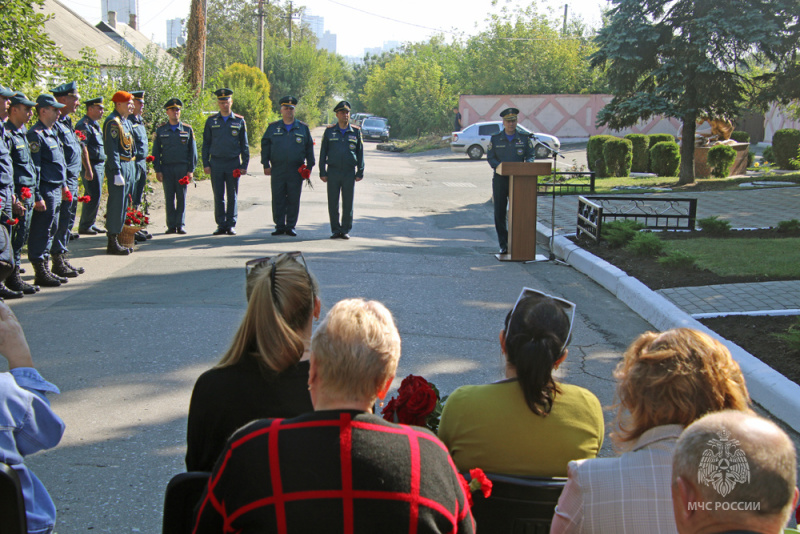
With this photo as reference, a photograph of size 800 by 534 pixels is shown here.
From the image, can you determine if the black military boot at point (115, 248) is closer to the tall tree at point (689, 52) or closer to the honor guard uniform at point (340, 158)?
the honor guard uniform at point (340, 158)

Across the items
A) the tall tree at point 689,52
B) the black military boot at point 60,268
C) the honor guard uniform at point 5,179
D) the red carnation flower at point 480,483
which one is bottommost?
the black military boot at point 60,268

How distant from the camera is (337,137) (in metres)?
11.5

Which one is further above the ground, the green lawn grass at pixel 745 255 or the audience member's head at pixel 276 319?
the audience member's head at pixel 276 319

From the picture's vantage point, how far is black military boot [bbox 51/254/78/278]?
8.24 m

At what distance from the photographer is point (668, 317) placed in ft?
22.3

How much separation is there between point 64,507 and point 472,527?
2.39 metres

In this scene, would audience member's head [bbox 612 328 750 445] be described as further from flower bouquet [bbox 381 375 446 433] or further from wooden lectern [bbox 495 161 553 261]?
wooden lectern [bbox 495 161 553 261]

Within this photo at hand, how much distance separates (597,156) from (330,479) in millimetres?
22270

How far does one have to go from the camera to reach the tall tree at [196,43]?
24.5 metres

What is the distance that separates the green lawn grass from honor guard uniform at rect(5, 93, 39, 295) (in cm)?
754

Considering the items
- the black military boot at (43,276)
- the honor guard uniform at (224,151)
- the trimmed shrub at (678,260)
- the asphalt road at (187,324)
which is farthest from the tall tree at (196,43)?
the trimmed shrub at (678,260)

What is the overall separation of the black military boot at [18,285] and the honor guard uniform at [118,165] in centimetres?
202

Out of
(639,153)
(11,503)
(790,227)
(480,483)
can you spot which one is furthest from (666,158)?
(11,503)

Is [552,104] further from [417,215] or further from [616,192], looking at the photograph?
[417,215]
